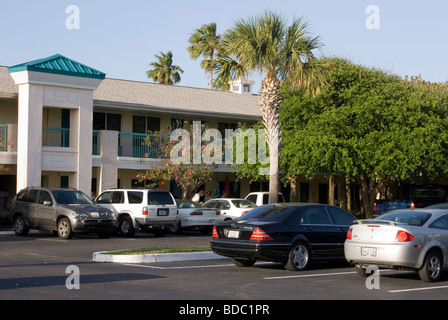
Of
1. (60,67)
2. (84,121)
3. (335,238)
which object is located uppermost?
(60,67)

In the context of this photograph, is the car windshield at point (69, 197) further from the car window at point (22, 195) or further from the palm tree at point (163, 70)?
the palm tree at point (163, 70)

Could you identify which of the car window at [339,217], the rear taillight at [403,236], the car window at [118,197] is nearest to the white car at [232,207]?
the car window at [118,197]

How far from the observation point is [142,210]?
80.9ft

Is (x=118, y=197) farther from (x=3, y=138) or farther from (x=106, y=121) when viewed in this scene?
(x=106, y=121)

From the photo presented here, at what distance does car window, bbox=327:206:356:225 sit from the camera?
16.2m

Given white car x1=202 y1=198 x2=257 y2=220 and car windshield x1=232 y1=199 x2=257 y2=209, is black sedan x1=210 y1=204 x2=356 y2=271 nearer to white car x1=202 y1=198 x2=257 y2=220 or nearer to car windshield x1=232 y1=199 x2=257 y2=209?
→ white car x1=202 y1=198 x2=257 y2=220

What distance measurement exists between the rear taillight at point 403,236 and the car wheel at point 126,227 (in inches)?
530

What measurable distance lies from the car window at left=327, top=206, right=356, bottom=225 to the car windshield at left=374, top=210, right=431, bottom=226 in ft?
5.71

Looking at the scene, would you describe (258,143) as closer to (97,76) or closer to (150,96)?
(150,96)

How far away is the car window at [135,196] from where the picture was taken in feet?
82.0

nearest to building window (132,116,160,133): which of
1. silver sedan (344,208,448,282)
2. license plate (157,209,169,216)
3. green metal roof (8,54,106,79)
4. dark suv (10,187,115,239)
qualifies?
green metal roof (8,54,106,79)

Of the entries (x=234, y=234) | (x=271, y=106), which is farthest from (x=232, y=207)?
(x=234, y=234)

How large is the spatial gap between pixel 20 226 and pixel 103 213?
3436 millimetres

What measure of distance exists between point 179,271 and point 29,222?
11.4 m
